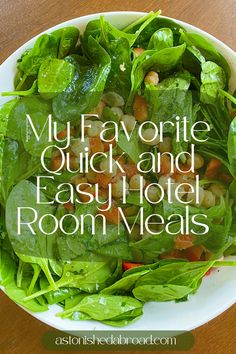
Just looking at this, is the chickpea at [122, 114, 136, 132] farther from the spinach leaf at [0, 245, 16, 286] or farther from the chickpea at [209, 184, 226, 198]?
the spinach leaf at [0, 245, 16, 286]

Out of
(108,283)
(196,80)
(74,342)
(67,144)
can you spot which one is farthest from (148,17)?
(74,342)

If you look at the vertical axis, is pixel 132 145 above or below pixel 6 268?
above

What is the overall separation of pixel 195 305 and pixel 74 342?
0.25 meters

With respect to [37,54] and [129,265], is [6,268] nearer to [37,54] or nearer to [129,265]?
[129,265]

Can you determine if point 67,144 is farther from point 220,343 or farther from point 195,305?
point 220,343

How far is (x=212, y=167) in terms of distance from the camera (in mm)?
1046

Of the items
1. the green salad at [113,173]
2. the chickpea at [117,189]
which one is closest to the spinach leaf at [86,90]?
the green salad at [113,173]

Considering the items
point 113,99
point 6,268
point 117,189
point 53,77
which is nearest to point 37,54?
point 53,77

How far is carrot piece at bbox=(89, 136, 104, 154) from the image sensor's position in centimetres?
103

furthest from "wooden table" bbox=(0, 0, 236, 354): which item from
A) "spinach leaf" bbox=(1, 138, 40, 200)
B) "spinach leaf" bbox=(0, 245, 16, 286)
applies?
"spinach leaf" bbox=(1, 138, 40, 200)

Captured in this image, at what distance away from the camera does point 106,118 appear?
1.04 metres

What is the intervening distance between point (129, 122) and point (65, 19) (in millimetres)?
268

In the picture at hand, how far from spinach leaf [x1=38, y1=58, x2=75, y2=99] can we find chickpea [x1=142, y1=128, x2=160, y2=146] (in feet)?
0.53

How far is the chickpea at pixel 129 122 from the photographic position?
1034 millimetres
